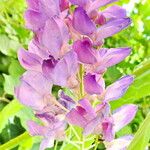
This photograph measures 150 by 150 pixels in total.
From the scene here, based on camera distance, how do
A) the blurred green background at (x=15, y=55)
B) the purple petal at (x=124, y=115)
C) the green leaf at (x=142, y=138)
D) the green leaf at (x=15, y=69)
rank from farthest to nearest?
the green leaf at (x=15, y=69), the blurred green background at (x=15, y=55), the purple petal at (x=124, y=115), the green leaf at (x=142, y=138)

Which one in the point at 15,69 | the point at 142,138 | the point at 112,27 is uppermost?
the point at 15,69

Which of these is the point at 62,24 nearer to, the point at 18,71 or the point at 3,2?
the point at 3,2

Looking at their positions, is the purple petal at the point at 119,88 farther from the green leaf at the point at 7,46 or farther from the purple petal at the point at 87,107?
the green leaf at the point at 7,46

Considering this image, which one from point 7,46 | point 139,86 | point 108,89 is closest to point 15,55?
point 7,46

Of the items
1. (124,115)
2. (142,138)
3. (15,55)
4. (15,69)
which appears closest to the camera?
(142,138)

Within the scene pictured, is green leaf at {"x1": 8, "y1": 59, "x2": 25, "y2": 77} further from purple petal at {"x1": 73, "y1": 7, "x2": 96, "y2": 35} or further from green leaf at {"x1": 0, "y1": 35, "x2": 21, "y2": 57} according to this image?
purple petal at {"x1": 73, "y1": 7, "x2": 96, "y2": 35}

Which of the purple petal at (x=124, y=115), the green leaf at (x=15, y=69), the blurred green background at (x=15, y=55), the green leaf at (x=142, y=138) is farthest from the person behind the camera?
the green leaf at (x=15, y=69)

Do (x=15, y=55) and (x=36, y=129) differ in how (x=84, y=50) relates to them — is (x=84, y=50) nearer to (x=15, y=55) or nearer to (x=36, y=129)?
(x=36, y=129)

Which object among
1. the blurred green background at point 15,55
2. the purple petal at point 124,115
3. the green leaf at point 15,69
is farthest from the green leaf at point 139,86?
the green leaf at point 15,69

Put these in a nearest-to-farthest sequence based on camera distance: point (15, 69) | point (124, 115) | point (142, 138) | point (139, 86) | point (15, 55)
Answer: point (142, 138) → point (124, 115) → point (139, 86) → point (15, 69) → point (15, 55)
